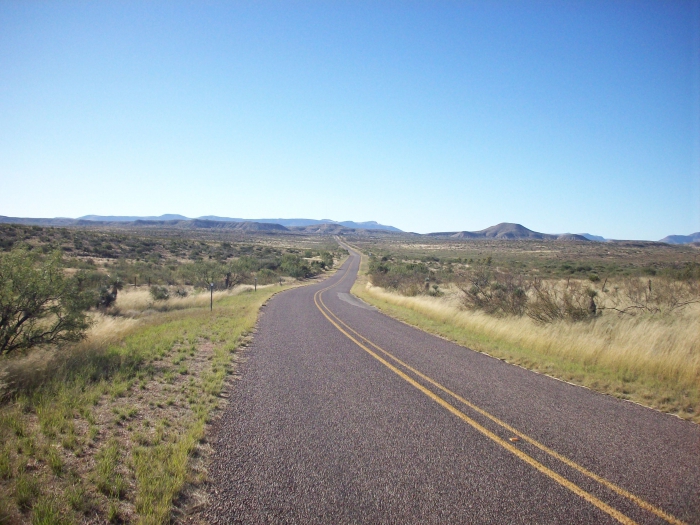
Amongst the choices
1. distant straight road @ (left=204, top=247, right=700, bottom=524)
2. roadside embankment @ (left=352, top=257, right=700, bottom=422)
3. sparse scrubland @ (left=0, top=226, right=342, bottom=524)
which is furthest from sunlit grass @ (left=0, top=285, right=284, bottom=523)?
roadside embankment @ (left=352, top=257, right=700, bottom=422)

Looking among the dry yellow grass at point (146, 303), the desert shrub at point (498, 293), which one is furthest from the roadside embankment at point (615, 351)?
the dry yellow grass at point (146, 303)

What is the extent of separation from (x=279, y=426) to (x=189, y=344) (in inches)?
256

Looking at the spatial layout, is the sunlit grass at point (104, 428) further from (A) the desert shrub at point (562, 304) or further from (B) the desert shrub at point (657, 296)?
(B) the desert shrub at point (657, 296)

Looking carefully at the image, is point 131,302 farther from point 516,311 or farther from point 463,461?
point 463,461

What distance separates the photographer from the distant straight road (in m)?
3.34

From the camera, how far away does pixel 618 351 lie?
815cm

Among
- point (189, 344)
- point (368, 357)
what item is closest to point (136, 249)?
point (189, 344)

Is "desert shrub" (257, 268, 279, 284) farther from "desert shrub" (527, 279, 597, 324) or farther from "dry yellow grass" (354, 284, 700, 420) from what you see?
"desert shrub" (527, 279, 597, 324)

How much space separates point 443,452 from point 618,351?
6.13 meters

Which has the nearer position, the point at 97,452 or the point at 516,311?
the point at 97,452

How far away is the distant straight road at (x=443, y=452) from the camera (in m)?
3.34

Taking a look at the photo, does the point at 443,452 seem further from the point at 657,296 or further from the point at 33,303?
the point at 657,296

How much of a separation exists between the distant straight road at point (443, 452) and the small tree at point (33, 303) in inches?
195

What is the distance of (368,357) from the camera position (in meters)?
9.00
